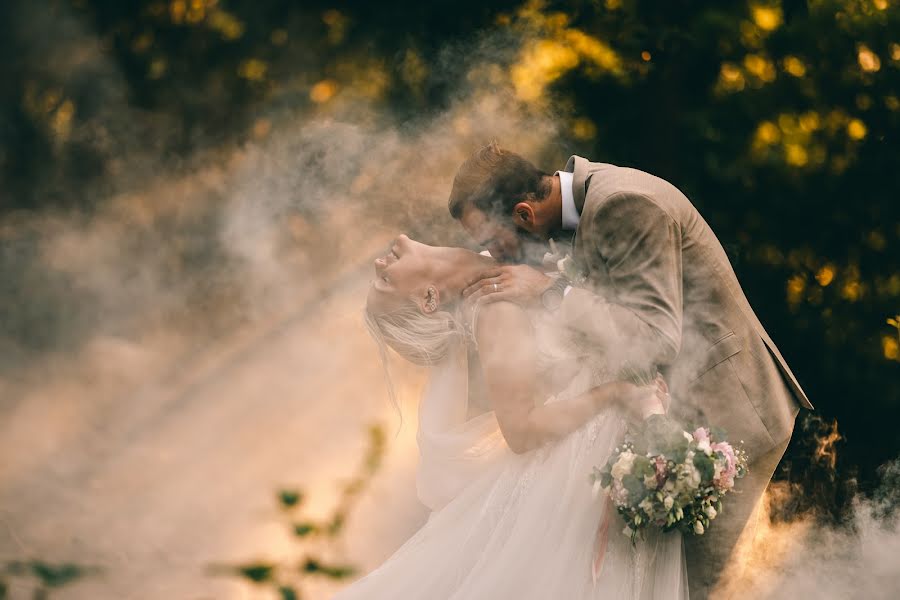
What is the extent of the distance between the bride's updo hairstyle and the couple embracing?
0.01 metres

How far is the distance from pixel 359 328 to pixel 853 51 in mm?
2711

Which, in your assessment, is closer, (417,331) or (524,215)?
(524,215)

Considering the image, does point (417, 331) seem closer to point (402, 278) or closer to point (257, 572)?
point (402, 278)

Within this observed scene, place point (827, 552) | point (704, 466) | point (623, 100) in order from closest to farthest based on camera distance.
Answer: point (704, 466) → point (827, 552) → point (623, 100)

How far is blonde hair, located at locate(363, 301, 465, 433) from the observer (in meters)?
3.02

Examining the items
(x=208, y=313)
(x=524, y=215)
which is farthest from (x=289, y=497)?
(x=524, y=215)

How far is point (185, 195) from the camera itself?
4.37 m

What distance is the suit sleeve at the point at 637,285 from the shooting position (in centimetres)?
248

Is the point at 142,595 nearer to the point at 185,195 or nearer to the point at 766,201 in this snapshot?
the point at 185,195

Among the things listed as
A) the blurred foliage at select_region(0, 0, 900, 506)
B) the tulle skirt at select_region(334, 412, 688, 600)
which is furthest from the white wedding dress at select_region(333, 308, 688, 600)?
the blurred foliage at select_region(0, 0, 900, 506)

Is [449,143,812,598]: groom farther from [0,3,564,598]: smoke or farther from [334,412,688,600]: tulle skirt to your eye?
[0,3,564,598]: smoke

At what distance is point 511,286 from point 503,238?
253mm

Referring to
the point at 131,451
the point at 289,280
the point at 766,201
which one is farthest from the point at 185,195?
the point at 766,201

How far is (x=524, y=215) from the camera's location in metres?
2.85
